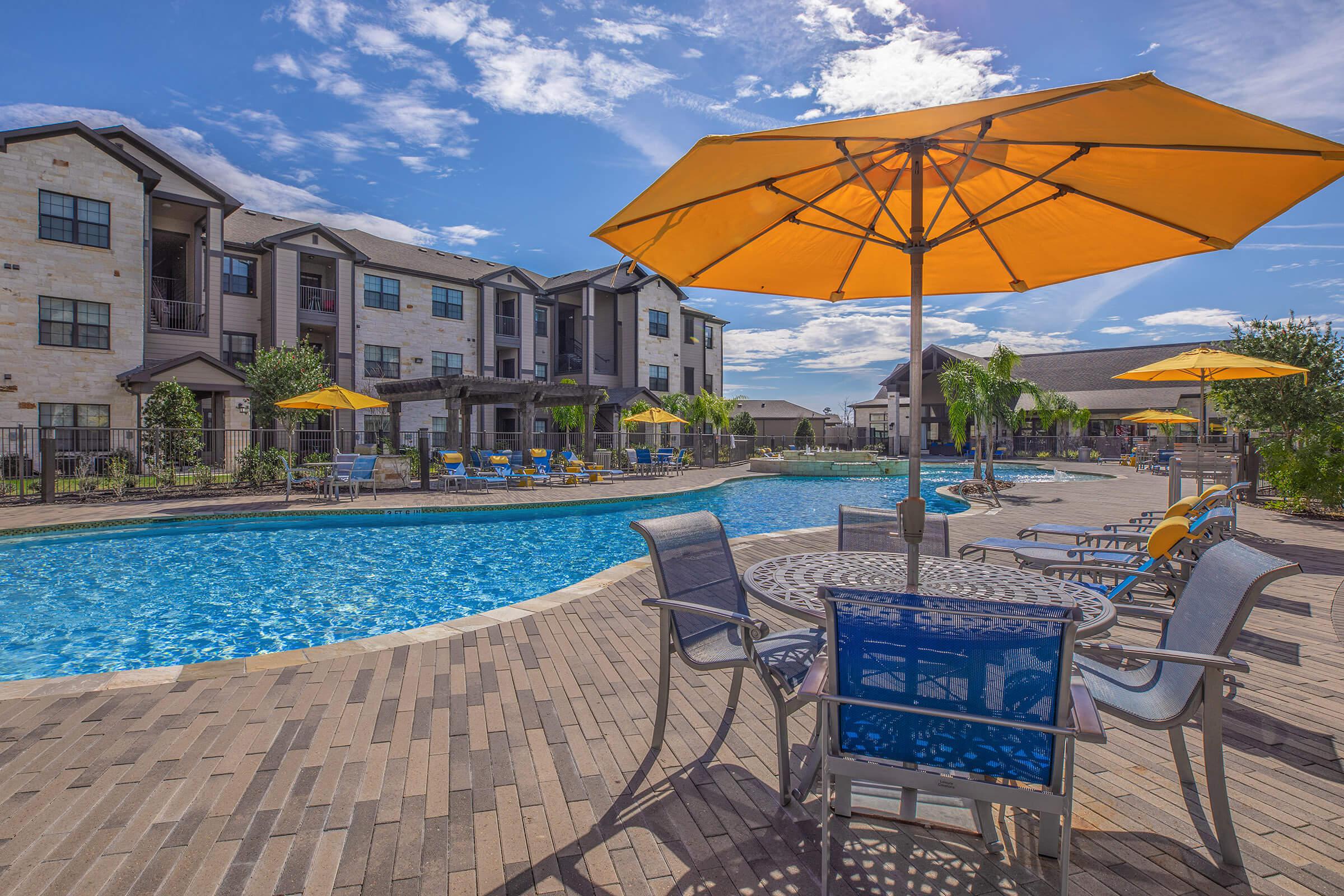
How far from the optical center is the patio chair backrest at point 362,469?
46.0 ft

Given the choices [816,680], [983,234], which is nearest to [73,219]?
[983,234]

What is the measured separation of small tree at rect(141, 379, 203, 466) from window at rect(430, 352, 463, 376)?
398 inches

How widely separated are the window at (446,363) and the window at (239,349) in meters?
6.37

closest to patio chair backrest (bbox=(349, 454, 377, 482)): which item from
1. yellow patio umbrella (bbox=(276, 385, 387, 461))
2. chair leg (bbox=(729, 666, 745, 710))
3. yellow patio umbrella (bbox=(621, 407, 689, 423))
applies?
yellow patio umbrella (bbox=(276, 385, 387, 461))

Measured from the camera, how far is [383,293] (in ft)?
84.9

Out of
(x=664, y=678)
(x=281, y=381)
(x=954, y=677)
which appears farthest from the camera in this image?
(x=281, y=381)

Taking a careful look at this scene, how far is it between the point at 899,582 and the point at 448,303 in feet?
91.2

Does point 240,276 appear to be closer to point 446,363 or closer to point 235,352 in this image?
point 235,352

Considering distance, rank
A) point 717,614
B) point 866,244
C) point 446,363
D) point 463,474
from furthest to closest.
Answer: point 446,363, point 463,474, point 866,244, point 717,614

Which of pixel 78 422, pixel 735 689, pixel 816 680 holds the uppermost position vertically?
pixel 78 422

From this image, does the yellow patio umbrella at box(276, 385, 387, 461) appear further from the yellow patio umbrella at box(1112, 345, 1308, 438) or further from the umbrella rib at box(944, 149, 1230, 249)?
the yellow patio umbrella at box(1112, 345, 1308, 438)

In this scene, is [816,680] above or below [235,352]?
below

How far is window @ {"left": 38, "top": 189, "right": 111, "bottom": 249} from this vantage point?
1802cm

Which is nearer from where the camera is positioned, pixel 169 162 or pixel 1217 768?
pixel 1217 768
